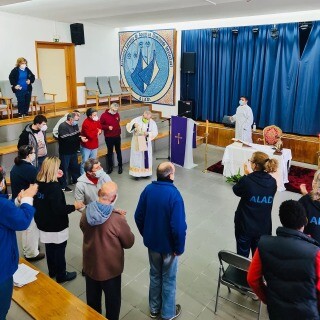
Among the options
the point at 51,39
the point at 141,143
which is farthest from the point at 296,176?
the point at 51,39

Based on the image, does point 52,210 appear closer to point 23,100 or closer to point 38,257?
point 38,257

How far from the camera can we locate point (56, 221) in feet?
9.77

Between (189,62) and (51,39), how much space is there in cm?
368

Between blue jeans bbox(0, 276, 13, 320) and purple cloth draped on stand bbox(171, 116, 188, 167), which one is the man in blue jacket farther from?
purple cloth draped on stand bbox(171, 116, 188, 167)

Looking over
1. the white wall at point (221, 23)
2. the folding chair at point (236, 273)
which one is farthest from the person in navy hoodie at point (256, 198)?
the white wall at point (221, 23)

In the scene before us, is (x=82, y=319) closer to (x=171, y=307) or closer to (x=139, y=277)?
(x=171, y=307)

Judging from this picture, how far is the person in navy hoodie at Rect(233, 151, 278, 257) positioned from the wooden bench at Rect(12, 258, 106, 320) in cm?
145

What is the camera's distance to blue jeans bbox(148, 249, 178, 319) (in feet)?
8.77

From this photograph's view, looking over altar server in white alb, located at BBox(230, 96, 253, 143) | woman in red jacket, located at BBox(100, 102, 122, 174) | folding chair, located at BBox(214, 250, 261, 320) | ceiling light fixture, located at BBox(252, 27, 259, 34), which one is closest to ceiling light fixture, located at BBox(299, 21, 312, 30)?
ceiling light fixture, located at BBox(252, 27, 259, 34)

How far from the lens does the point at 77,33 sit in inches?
344

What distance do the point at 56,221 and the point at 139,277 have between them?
111cm

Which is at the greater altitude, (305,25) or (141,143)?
(305,25)

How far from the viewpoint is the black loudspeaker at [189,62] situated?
882 centimetres

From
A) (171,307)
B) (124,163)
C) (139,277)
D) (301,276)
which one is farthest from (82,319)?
(124,163)
